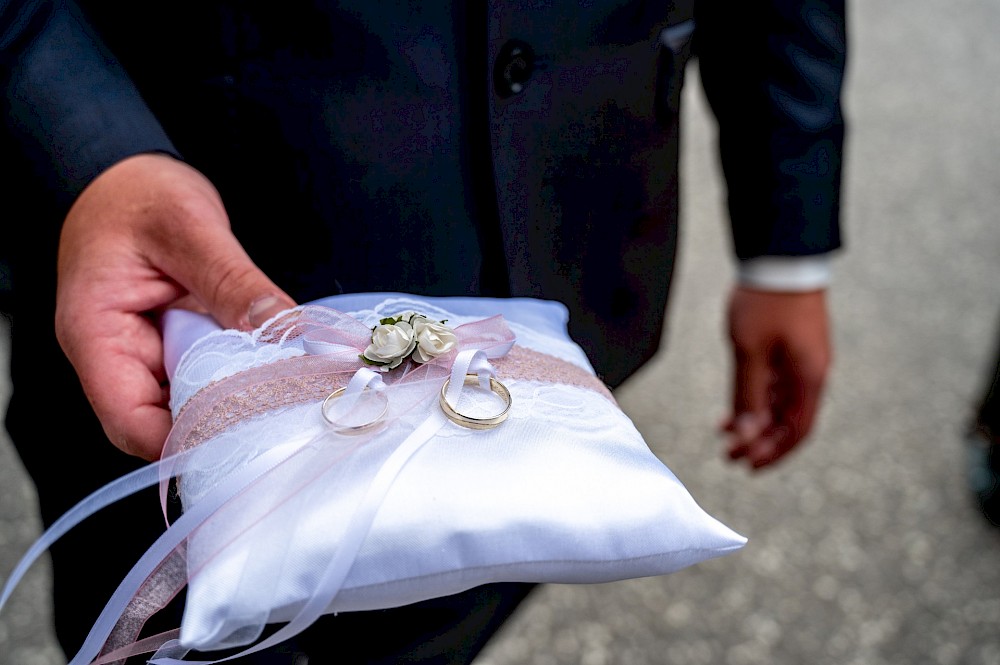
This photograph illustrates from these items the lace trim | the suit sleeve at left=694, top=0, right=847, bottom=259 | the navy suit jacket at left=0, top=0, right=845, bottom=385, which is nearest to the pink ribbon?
the lace trim

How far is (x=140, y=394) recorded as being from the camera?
0.68 metres

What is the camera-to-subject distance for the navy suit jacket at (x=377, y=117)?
2.31 ft

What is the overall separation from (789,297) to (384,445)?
26.5 inches

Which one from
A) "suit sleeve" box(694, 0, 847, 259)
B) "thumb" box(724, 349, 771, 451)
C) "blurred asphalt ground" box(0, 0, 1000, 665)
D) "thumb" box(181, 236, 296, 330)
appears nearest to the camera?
"thumb" box(181, 236, 296, 330)

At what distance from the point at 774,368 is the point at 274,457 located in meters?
0.79

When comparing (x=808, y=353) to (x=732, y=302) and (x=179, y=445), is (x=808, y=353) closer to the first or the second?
(x=732, y=302)

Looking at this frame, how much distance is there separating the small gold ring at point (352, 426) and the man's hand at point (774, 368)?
25.7 inches

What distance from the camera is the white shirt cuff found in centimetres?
104

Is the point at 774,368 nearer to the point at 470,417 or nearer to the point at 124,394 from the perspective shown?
the point at 470,417

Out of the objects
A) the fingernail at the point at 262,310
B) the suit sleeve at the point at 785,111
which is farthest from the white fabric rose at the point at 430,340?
the suit sleeve at the point at 785,111

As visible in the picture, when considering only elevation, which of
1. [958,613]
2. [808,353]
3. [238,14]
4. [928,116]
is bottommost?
[958,613]

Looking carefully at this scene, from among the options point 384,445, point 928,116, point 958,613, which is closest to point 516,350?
point 384,445

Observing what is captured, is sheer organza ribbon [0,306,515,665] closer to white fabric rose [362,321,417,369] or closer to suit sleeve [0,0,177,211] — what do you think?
white fabric rose [362,321,417,369]

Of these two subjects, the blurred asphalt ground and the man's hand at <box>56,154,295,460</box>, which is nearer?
the man's hand at <box>56,154,295,460</box>
